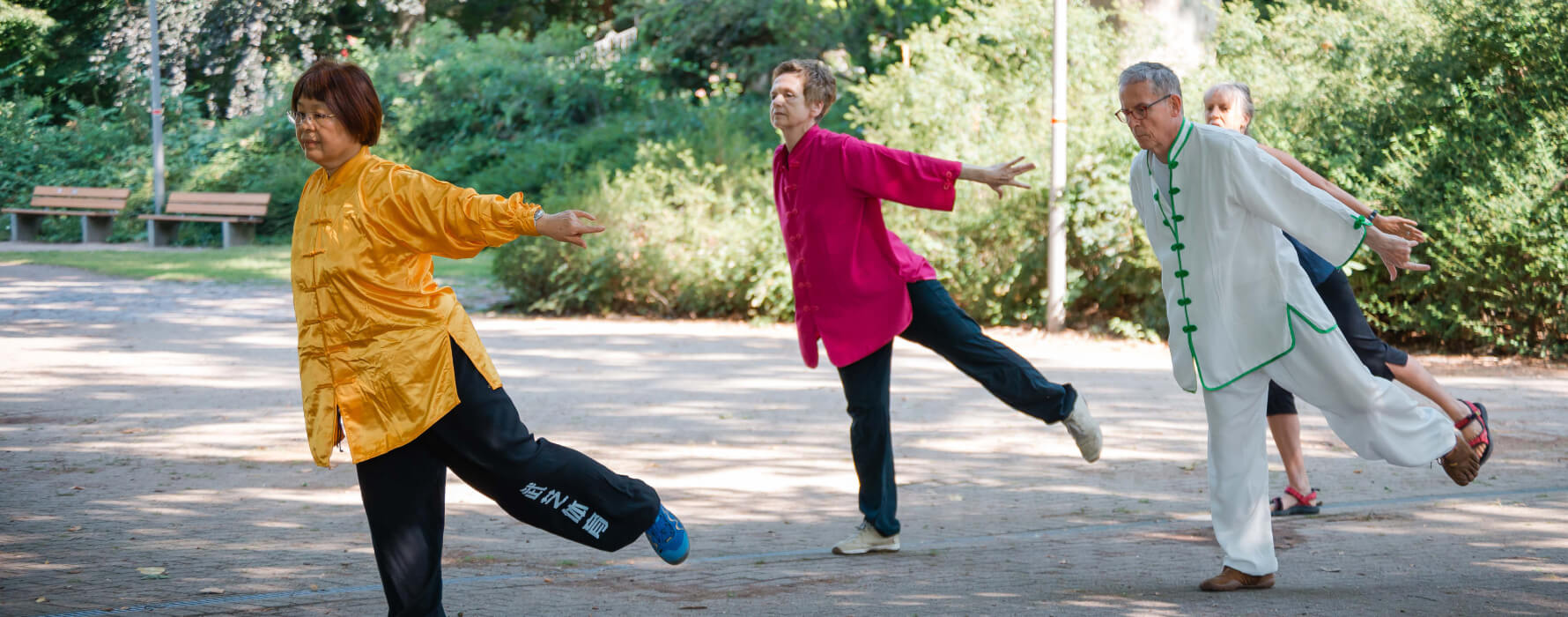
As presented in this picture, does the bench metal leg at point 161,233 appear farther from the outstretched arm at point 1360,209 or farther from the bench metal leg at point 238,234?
the outstretched arm at point 1360,209

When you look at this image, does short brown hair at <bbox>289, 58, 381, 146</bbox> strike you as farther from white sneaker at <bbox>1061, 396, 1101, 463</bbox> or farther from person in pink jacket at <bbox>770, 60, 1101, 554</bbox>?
white sneaker at <bbox>1061, 396, 1101, 463</bbox>

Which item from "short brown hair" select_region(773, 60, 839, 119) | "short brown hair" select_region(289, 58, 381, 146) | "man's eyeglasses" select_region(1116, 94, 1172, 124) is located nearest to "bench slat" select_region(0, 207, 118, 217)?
"short brown hair" select_region(773, 60, 839, 119)

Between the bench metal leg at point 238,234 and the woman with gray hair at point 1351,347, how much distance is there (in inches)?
711

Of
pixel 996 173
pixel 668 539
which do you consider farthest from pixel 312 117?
pixel 996 173

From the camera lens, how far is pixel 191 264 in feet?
58.4

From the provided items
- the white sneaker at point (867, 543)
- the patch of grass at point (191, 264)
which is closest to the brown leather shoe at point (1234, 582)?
the white sneaker at point (867, 543)

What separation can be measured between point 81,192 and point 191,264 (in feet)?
12.3

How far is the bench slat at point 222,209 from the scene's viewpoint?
18.9 meters

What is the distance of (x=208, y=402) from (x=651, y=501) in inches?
220

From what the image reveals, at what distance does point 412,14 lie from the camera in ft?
91.8

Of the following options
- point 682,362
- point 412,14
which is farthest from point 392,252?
point 412,14

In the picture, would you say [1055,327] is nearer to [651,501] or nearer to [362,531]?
[362,531]

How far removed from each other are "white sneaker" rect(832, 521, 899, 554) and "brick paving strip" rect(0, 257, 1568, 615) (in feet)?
0.18

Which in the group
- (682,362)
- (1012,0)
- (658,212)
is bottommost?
(682,362)
